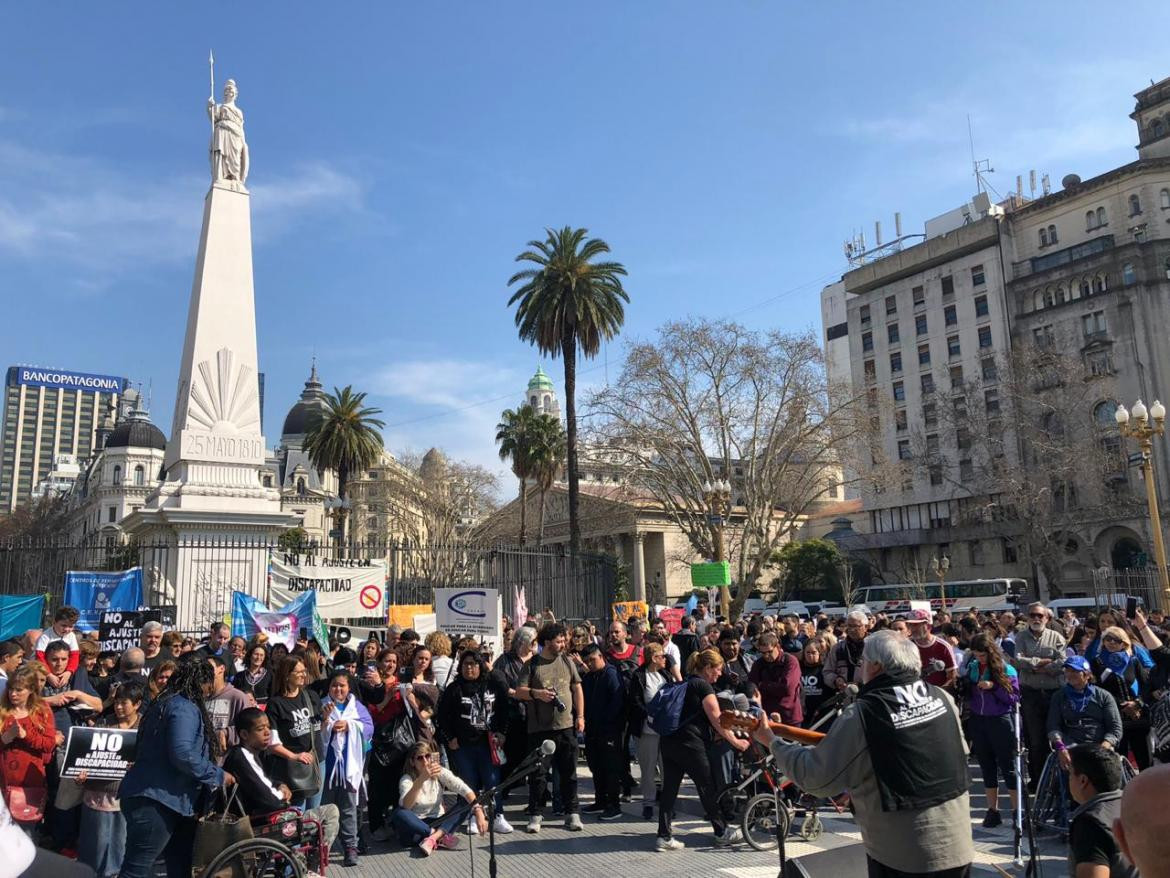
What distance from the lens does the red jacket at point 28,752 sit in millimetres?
6086

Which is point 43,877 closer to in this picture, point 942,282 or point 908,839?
point 908,839

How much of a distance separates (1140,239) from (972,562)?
74.5 feet

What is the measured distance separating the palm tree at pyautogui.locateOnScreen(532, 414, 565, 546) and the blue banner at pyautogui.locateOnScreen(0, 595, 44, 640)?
35.2 meters

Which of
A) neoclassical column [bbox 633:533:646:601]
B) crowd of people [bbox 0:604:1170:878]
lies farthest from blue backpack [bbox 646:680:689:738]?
neoclassical column [bbox 633:533:646:601]

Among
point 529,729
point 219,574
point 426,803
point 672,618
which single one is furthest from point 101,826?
point 672,618

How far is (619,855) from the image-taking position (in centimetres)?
778

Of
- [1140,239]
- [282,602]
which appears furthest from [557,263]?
[1140,239]

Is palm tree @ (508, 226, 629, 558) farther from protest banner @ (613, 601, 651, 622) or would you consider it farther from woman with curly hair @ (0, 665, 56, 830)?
woman with curly hair @ (0, 665, 56, 830)

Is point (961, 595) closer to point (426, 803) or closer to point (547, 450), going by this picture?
point (547, 450)

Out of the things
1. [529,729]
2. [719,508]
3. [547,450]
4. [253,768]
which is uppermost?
[547,450]

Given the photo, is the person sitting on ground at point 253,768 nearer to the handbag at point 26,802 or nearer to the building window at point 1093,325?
the handbag at point 26,802

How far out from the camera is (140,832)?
18.3ft

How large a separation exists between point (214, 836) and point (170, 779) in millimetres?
441

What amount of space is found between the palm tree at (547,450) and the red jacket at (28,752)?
4318 centimetres
